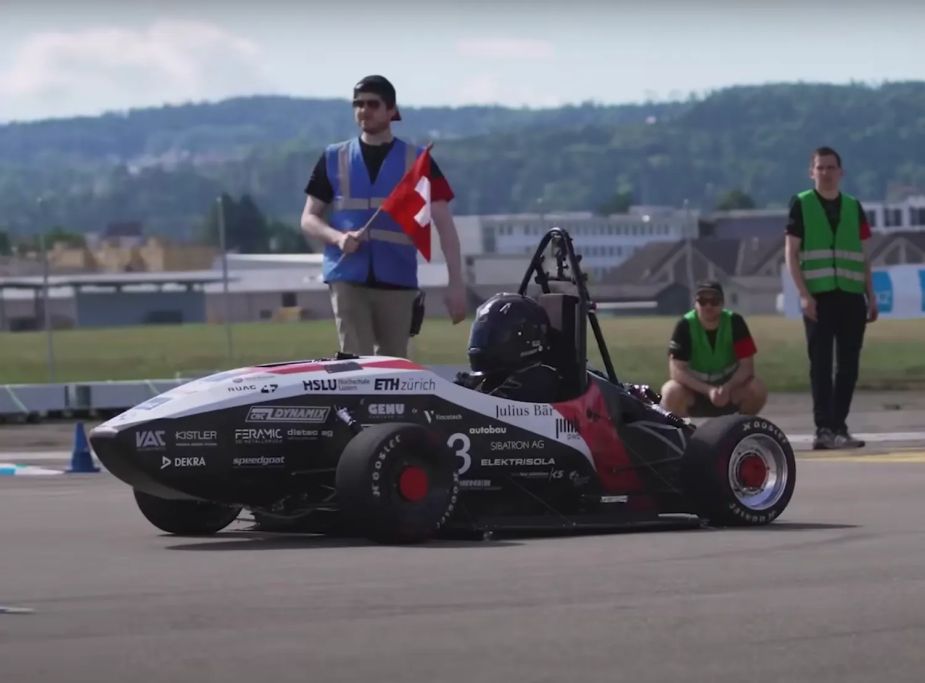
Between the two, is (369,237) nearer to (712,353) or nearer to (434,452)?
(434,452)

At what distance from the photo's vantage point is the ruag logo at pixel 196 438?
8281mm

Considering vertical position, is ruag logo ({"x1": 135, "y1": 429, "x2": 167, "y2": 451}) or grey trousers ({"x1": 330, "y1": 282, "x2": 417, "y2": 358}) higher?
grey trousers ({"x1": 330, "y1": 282, "x2": 417, "y2": 358})

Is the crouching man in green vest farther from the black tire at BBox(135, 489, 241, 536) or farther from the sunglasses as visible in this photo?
the black tire at BBox(135, 489, 241, 536)

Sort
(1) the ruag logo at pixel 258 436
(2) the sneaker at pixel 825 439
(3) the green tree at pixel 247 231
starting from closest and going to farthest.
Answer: (1) the ruag logo at pixel 258 436 < (2) the sneaker at pixel 825 439 < (3) the green tree at pixel 247 231

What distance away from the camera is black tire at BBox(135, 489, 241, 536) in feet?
29.8

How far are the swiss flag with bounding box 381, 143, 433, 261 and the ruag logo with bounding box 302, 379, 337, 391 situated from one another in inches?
83.0

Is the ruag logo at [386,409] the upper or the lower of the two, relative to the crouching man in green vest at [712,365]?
upper

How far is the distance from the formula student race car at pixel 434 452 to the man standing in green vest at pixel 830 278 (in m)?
4.53

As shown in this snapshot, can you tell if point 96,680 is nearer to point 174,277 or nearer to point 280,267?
point 174,277

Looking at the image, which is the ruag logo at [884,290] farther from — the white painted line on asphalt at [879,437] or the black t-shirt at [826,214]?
the black t-shirt at [826,214]

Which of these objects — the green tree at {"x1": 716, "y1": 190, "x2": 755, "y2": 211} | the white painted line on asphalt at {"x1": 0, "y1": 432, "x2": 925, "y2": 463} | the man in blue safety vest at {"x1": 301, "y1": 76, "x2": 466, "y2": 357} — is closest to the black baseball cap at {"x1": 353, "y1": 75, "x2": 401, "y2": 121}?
the man in blue safety vest at {"x1": 301, "y1": 76, "x2": 466, "y2": 357}

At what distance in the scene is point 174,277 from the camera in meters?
73.6

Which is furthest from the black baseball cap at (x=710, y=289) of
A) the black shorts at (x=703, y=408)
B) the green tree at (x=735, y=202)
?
the green tree at (x=735, y=202)

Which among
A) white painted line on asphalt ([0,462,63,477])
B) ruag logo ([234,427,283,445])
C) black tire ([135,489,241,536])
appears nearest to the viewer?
ruag logo ([234,427,283,445])
